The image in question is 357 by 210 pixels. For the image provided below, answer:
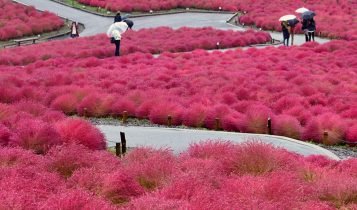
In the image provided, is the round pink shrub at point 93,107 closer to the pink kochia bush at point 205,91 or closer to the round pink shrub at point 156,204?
the pink kochia bush at point 205,91

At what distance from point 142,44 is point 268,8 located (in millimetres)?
21607

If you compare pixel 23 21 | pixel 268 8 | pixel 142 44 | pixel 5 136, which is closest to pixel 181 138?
pixel 5 136

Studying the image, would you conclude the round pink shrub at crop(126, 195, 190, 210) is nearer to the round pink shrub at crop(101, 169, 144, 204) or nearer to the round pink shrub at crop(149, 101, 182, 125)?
the round pink shrub at crop(101, 169, 144, 204)

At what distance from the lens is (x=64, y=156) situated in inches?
384

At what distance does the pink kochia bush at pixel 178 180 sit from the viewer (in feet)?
24.7

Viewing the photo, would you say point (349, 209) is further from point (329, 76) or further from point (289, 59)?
point (289, 59)

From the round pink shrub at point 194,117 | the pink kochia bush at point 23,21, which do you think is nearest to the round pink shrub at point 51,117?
the round pink shrub at point 194,117

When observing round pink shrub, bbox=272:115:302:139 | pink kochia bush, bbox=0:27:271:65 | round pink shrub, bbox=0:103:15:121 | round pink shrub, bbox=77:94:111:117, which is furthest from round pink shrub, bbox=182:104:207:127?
pink kochia bush, bbox=0:27:271:65

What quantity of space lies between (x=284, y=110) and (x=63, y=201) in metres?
11.2

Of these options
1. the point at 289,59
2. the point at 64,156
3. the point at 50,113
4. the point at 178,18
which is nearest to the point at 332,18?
the point at 178,18

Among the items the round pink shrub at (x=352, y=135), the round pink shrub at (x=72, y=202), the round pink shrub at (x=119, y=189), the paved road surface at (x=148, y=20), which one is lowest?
the round pink shrub at (x=352, y=135)

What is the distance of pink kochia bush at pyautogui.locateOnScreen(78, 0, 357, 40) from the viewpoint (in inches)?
1653

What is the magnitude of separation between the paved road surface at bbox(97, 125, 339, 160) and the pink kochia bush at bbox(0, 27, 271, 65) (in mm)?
13972

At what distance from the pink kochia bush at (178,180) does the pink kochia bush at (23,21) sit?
3096cm
